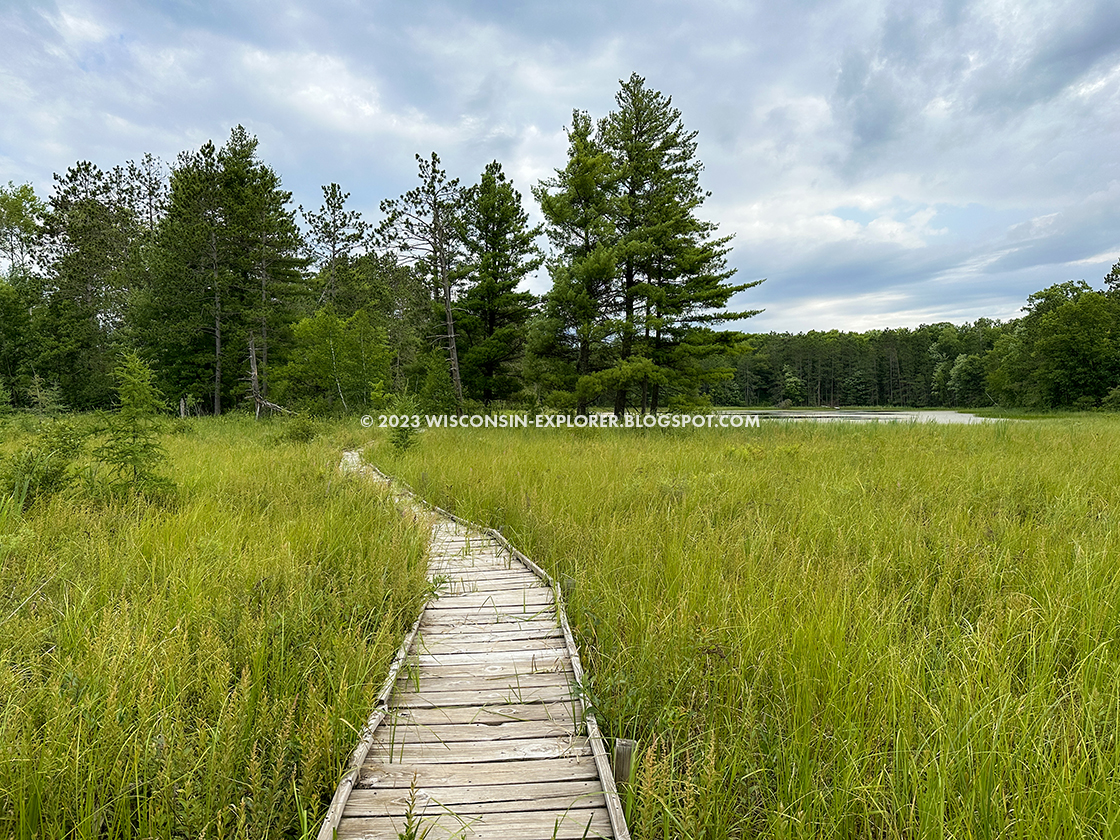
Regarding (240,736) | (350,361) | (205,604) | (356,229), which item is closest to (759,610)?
(240,736)

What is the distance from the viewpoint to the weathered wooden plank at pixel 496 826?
176 cm

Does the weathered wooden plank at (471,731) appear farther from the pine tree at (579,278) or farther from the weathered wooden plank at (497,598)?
the pine tree at (579,278)

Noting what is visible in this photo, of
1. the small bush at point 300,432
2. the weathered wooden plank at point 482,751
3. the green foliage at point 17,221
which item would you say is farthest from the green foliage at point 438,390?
the green foliage at point 17,221

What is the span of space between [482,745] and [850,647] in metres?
2.11

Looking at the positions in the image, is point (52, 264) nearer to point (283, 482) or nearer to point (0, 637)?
point (283, 482)

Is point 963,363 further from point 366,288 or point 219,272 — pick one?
point 219,272

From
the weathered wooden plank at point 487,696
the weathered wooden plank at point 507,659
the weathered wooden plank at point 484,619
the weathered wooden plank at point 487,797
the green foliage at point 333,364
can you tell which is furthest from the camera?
the green foliage at point 333,364

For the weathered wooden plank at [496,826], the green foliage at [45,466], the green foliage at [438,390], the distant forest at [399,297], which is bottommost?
the weathered wooden plank at [496,826]

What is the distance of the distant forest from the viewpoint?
15.6 meters

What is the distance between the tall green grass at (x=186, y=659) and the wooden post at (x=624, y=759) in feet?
3.93

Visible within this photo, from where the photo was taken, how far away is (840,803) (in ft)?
5.97

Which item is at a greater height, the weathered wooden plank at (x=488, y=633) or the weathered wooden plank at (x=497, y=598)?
the weathered wooden plank at (x=497, y=598)

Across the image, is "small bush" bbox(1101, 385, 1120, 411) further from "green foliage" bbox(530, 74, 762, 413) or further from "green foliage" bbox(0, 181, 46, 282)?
"green foliage" bbox(0, 181, 46, 282)

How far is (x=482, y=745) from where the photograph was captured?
88.7 inches
